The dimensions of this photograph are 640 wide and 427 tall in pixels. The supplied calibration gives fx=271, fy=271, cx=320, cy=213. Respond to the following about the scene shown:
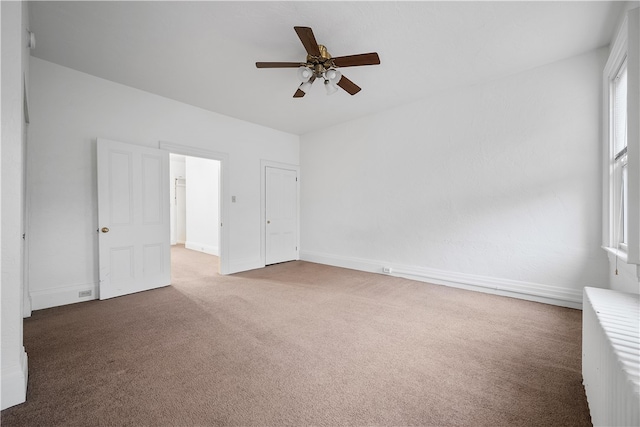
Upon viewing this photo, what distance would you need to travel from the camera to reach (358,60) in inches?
99.0

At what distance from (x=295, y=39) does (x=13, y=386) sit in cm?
330

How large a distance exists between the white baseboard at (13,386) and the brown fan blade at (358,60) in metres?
3.17

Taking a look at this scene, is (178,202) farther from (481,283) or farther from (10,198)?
(481,283)

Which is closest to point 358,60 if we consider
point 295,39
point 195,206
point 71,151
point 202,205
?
point 295,39

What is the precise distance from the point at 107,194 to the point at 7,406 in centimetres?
247

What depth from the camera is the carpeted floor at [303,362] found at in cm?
151

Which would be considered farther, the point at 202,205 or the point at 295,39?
the point at 202,205

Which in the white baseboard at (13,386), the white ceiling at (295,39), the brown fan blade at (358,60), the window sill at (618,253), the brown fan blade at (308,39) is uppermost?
the white ceiling at (295,39)

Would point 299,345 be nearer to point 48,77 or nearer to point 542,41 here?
point 542,41

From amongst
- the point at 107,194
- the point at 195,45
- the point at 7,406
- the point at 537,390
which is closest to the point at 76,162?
the point at 107,194

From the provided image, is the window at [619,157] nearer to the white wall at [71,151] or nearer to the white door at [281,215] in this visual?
the white door at [281,215]

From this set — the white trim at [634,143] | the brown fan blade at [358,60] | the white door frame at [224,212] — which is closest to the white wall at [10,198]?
the brown fan blade at [358,60]

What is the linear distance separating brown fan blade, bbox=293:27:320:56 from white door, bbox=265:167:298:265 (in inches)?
124

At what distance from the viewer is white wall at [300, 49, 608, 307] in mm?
3064
